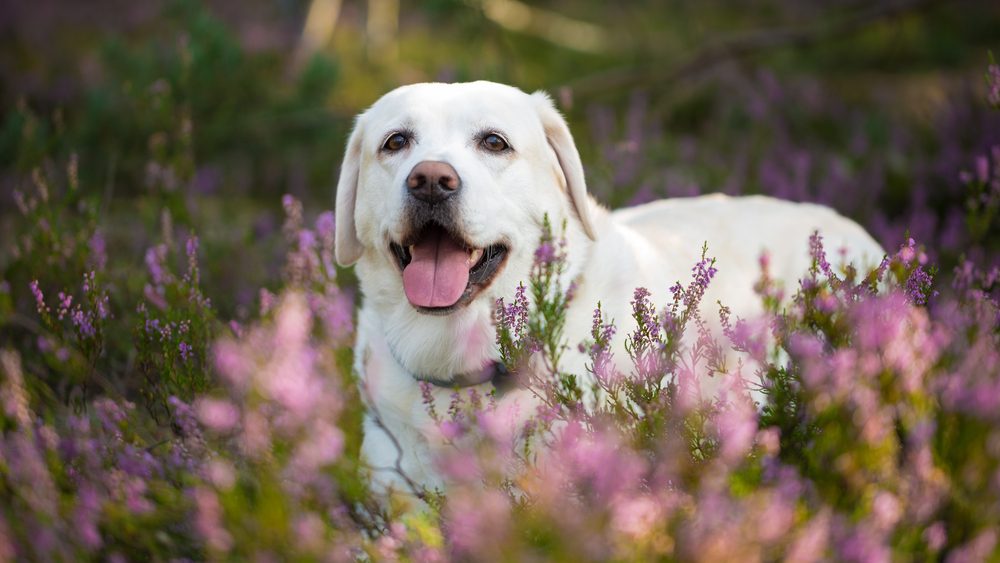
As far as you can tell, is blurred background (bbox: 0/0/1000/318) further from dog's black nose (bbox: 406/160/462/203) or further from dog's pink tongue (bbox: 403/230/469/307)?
dog's black nose (bbox: 406/160/462/203)

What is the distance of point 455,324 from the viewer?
2830 millimetres

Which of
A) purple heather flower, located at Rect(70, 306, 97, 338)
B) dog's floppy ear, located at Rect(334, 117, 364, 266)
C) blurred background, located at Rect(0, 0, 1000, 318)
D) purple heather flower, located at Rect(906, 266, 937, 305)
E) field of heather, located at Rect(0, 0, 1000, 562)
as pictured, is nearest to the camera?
field of heather, located at Rect(0, 0, 1000, 562)

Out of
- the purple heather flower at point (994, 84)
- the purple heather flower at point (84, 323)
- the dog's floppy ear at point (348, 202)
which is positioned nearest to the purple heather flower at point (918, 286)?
the purple heather flower at point (994, 84)

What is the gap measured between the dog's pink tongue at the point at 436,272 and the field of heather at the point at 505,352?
0.85 feet

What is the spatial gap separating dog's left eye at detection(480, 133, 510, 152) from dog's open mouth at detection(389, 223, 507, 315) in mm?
330

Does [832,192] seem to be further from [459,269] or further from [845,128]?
[459,269]

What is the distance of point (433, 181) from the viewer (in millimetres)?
2496

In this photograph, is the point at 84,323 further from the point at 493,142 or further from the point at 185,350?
the point at 493,142

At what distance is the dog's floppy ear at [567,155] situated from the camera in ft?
9.47

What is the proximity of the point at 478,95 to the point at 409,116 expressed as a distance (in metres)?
0.25

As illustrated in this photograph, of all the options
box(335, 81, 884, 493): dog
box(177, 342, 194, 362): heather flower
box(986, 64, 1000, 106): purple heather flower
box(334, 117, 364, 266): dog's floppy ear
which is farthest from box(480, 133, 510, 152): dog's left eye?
box(986, 64, 1000, 106): purple heather flower

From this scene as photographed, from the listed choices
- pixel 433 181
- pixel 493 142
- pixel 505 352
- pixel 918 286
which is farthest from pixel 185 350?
pixel 918 286

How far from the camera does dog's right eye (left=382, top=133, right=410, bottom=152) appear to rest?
2805mm

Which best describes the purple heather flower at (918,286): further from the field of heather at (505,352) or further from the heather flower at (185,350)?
the heather flower at (185,350)
